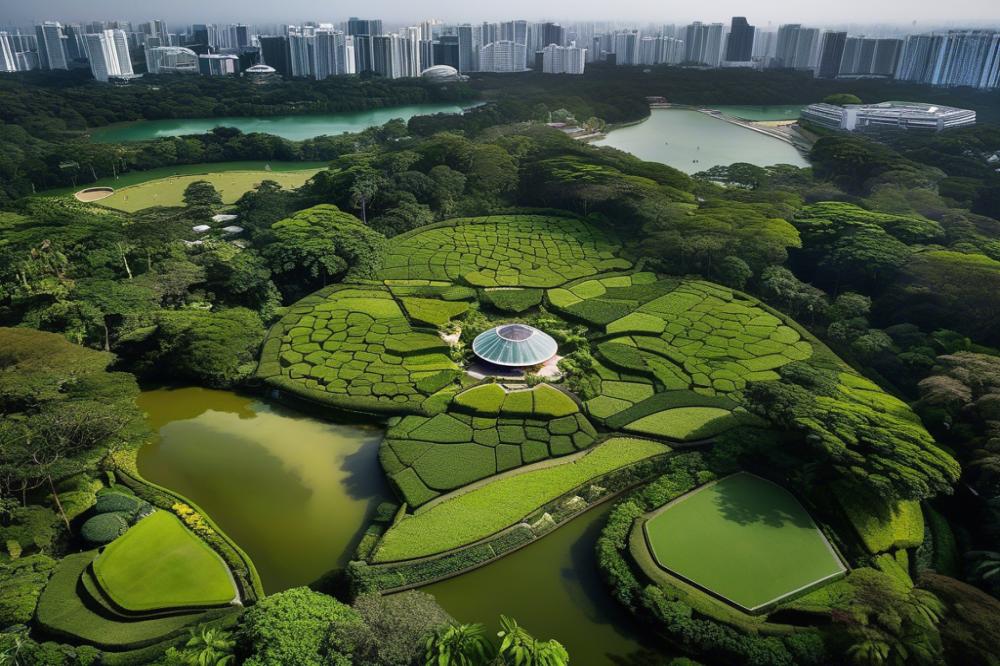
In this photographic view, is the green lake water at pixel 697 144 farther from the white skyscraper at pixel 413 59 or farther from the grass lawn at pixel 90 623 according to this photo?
the white skyscraper at pixel 413 59

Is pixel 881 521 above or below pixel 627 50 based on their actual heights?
below

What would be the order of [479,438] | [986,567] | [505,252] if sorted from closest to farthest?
[986,567]
[479,438]
[505,252]

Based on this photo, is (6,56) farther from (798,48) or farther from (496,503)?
(798,48)

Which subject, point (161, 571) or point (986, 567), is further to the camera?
point (161, 571)

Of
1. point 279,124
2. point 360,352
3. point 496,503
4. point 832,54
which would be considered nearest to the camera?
point 496,503

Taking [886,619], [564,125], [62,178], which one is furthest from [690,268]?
[62,178]

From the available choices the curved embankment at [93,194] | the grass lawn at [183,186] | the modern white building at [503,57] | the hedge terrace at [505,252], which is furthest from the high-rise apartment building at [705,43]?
the curved embankment at [93,194]

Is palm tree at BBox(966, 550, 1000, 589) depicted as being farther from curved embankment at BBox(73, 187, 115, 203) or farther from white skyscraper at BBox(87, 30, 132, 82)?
white skyscraper at BBox(87, 30, 132, 82)

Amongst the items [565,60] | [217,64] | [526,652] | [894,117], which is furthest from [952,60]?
[217,64]

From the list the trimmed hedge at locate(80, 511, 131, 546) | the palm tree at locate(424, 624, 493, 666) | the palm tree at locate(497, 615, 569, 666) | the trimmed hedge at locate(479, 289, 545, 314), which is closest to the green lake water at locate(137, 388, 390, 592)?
the trimmed hedge at locate(80, 511, 131, 546)
